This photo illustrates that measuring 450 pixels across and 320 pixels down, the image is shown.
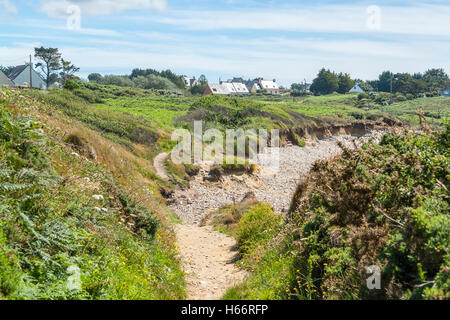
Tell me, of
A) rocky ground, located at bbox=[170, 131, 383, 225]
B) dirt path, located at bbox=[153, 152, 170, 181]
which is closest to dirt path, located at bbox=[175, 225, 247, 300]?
rocky ground, located at bbox=[170, 131, 383, 225]

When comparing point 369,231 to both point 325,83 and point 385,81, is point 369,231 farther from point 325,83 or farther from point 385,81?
point 385,81

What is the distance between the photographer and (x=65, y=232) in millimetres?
6008

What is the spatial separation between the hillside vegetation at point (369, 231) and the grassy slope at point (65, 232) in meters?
1.99

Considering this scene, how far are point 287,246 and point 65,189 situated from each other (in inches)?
179

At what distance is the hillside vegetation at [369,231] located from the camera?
479 cm

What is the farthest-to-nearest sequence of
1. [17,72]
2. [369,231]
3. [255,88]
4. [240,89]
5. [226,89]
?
1. [255,88]
2. [240,89]
3. [226,89]
4. [17,72]
5. [369,231]

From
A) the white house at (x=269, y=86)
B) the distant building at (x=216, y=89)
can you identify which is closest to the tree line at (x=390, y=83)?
the white house at (x=269, y=86)

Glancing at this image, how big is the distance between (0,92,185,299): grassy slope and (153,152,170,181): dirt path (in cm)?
1392

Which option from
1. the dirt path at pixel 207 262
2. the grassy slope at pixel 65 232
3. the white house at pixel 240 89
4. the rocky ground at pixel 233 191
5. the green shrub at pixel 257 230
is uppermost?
the white house at pixel 240 89

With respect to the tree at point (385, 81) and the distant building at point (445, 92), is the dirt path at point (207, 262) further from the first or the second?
the tree at point (385, 81)

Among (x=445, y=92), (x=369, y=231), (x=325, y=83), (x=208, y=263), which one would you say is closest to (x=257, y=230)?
(x=208, y=263)

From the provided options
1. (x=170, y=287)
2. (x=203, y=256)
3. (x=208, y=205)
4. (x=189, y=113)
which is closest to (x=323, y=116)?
(x=189, y=113)

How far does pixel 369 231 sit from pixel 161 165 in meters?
20.7

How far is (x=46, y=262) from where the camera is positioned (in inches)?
207
